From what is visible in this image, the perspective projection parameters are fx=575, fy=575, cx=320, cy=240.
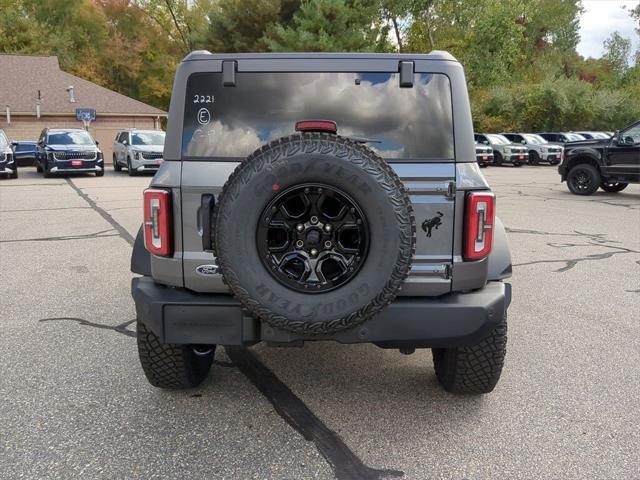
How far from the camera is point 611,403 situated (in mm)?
3398

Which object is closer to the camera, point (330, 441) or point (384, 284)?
point (384, 284)

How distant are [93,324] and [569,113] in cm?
4142

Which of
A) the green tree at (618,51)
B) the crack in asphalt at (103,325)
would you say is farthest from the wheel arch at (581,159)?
the green tree at (618,51)

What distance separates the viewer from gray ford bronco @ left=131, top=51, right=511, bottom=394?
2.65 m

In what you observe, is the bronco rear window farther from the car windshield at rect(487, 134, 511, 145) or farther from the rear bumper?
the car windshield at rect(487, 134, 511, 145)

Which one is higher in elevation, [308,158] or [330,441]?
[308,158]

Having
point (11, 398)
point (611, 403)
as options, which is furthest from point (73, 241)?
point (611, 403)

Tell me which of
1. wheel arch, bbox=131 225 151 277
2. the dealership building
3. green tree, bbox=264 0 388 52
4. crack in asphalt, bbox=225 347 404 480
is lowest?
crack in asphalt, bbox=225 347 404 480

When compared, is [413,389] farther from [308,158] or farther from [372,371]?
[308,158]

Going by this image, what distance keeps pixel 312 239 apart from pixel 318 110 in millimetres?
761

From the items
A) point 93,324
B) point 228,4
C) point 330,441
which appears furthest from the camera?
point 228,4

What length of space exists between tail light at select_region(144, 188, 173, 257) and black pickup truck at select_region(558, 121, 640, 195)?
13.3 metres

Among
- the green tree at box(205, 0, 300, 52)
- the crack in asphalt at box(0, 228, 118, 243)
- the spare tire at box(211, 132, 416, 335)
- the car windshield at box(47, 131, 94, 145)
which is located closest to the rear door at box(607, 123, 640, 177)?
the crack in asphalt at box(0, 228, 118, 243)

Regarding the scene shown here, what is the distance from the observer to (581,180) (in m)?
15.2
